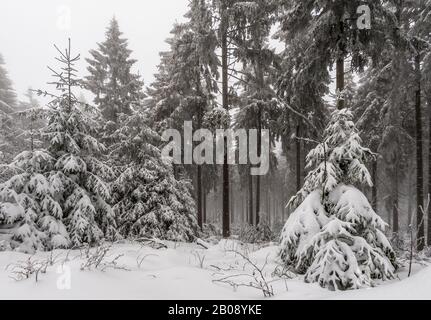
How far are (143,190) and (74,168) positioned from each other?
13.0 feet

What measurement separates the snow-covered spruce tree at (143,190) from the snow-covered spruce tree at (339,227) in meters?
6.86

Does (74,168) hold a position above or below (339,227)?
above

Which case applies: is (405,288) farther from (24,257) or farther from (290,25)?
(290,25)

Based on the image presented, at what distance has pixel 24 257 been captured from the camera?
6.68m

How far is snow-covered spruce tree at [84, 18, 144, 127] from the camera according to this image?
2069 cm

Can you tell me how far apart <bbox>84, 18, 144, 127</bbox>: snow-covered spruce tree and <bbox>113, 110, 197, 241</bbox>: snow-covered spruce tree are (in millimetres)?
7300

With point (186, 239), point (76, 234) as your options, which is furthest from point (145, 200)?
point (76, 234)

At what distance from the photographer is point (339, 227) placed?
568 cm
